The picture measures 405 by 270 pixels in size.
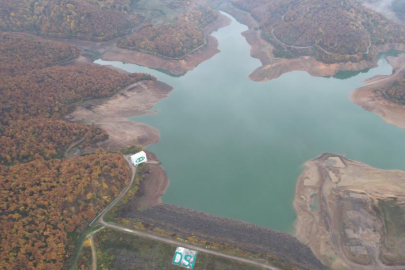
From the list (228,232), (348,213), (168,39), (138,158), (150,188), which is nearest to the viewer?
(228,232)

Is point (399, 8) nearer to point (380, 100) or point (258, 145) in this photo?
point (380, 100)

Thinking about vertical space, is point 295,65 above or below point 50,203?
above

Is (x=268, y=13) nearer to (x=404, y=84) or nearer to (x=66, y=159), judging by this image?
(x=404, y=84)

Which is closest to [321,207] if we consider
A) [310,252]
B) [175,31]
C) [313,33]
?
[310,252]

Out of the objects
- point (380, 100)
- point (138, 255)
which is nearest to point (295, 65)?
point (380, 100)

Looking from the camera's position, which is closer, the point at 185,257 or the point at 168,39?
the point at 185,257

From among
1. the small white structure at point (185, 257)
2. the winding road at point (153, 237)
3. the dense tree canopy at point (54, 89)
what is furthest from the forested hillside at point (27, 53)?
the small white structure at point (185, 257)

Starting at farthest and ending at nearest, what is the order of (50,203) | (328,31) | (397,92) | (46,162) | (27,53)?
(328,31)
(27,53)
(397,92)
(46,162)
(50,203)

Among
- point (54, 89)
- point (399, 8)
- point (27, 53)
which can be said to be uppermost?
point (399, 8)
